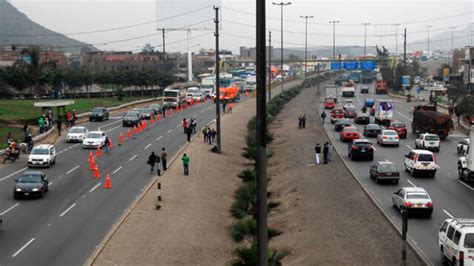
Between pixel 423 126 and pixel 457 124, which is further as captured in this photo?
pixel 457 124

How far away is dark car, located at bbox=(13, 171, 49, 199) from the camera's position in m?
31.0

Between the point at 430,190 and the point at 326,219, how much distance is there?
7.60 metres

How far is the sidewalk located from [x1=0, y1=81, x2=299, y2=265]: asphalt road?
847 mm

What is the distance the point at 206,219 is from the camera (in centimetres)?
2945

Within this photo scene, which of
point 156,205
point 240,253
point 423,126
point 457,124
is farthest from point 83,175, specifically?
point 457,124

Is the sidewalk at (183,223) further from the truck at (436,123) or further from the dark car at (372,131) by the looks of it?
the truck at (436,123)

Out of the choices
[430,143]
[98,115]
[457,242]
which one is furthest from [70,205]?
[98,115]

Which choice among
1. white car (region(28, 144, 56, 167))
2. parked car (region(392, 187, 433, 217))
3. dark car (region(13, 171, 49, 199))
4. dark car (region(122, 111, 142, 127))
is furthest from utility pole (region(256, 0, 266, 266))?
dark car (region(122, 111, 142, 127))

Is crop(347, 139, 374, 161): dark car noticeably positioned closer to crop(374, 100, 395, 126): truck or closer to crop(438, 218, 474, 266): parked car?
crop(374, 100, 395, 126): truck

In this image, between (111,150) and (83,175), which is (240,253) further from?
(111,150)

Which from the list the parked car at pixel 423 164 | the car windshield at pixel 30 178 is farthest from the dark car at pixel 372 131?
the car windshield at pixel 30 178

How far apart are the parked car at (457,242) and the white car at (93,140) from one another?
105 ft

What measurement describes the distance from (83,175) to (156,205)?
29.9 ft

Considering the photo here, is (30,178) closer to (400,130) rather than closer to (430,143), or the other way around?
(430,143)
